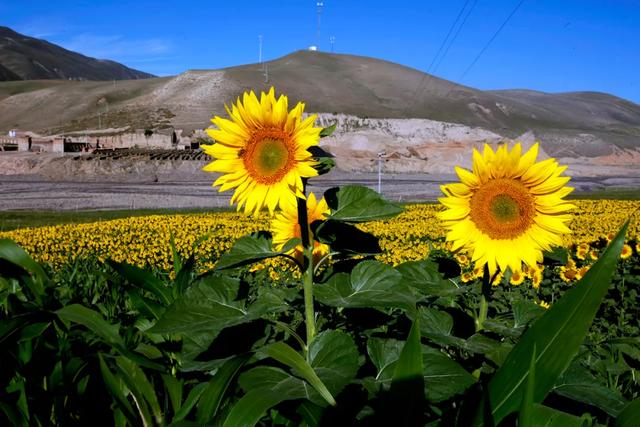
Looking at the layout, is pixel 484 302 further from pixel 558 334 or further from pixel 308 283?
pixel 558 334

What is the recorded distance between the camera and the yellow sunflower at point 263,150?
2.01 metres

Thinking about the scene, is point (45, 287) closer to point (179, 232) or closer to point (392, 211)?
point (392, 211)

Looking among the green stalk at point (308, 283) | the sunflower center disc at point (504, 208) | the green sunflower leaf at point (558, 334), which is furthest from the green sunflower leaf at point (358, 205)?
the green sunflower leaf at point (558, 334)

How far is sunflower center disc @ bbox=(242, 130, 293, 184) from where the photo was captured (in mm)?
2049

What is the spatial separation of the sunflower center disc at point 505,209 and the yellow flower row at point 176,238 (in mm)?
5771

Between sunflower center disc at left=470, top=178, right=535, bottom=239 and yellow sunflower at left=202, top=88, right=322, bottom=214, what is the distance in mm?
706

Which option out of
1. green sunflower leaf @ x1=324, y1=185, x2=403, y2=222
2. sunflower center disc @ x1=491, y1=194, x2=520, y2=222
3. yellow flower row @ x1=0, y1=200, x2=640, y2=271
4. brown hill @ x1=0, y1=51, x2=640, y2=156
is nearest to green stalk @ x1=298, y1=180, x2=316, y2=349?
green sunflower leaf @ x1=324, y1=185, x2=403, y2=222

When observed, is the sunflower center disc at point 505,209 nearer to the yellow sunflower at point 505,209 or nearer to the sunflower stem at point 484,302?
the yellow sunflower at point 505,209

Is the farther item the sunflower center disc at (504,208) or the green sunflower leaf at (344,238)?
the sunflower center disc at (504,208)

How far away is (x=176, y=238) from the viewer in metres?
11.0

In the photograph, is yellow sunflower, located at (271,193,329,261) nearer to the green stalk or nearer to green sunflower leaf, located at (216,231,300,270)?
green sunflower leaf, located at (216,231,300,270)

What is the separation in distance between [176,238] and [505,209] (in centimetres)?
952

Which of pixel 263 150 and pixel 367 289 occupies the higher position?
pixel 263 150

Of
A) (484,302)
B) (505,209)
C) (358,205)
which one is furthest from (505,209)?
(358,205)
